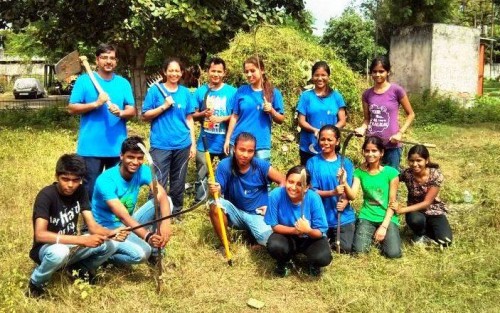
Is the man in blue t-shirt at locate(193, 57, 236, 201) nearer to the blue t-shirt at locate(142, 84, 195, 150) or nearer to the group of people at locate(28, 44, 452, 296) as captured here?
the group of people at locate(28, 44, 452, 296)

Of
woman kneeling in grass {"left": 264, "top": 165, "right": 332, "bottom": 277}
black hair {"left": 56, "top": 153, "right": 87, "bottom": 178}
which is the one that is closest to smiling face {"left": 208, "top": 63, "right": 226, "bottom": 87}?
woman kneeling in grass {"left": 264, "top": 165, "right": 332, "bottom": 277}

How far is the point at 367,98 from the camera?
4.95 metres

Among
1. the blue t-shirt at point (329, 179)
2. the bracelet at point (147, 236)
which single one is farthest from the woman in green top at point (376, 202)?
the bracelet at point (147, 236)

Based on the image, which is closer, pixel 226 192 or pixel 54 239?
pixel 54 239

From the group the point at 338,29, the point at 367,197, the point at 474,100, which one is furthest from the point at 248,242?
the point at 338,29

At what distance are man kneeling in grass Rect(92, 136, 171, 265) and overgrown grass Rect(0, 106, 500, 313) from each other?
240mm

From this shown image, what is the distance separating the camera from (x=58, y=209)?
3451 mm

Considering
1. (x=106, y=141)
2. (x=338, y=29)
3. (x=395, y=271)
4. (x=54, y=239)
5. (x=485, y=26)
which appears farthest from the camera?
(x=485, y=26)

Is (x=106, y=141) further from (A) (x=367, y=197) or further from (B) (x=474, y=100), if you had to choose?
(B) (x=474, y=100)

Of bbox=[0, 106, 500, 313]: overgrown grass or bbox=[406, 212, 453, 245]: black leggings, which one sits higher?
bbox=[406, 212, 453, 245]: black leggings

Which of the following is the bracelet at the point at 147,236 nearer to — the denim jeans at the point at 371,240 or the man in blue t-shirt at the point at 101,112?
the man in blue t-shirt at the point at 101,112

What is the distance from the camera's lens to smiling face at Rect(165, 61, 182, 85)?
4.63 meters

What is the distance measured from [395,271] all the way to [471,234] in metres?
1.13

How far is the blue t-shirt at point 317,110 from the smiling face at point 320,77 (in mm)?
120
